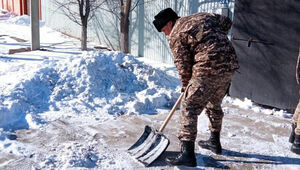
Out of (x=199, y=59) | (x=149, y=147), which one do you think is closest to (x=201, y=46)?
(x=199, y=59)

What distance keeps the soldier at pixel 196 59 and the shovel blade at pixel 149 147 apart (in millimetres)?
219

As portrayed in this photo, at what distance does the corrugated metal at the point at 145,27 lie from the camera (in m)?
8.47

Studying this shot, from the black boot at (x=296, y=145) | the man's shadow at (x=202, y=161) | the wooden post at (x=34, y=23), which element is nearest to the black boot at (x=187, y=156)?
the man's shadow at (x=202, y=161)

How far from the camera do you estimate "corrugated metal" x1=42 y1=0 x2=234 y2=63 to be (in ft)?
27.8

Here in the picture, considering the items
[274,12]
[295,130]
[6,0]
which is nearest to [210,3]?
[274,12]

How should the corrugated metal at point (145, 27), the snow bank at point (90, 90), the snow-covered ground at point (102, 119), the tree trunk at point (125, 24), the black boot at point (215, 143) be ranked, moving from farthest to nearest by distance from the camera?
the tree trunk at point (125, 24), the corrugated metal at point (145, 27), the snow bank at point (90, 90), the black boot at point (215, 143), the snow-covered ground at point (102, 119)

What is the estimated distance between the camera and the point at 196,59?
3422 mm

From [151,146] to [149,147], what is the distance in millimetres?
25

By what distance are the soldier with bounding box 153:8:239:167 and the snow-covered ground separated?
0.57 meters

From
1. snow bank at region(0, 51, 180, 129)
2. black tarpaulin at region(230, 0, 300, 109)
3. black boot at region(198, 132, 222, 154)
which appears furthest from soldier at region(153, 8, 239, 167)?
black tarpaulin at region(230, 0, 300, 109)

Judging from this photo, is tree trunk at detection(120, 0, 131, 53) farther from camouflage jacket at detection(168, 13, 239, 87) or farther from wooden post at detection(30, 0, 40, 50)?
camouflage jacket at detection(168, 13, 239, 87)

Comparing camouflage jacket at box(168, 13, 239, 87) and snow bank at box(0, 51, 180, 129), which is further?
snow bank at box(0, 51, 180, 129)

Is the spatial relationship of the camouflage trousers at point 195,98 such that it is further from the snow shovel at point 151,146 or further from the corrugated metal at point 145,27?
the corrugated metal at point 145,27

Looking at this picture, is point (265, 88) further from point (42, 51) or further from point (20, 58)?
point (42, 51)
